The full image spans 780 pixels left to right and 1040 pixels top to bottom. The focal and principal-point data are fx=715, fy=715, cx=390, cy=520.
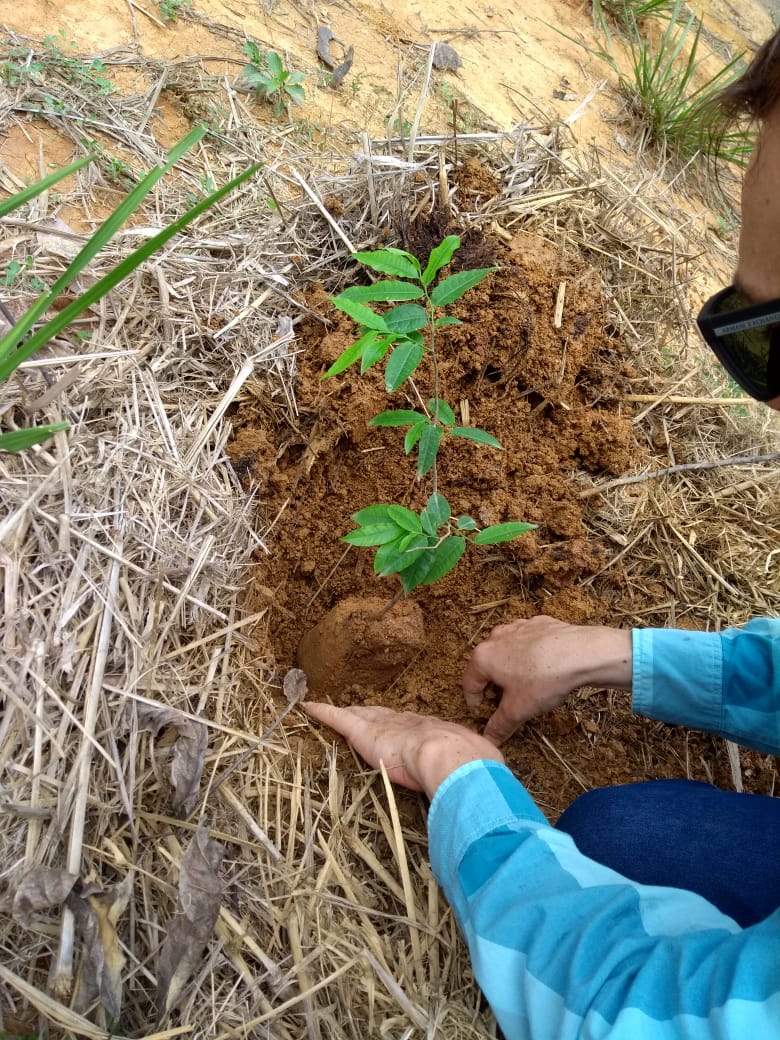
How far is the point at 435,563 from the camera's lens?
141 cm

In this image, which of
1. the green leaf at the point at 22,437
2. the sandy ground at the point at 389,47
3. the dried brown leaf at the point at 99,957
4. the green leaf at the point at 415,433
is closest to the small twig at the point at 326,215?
the sandy ground at the point at 389,47

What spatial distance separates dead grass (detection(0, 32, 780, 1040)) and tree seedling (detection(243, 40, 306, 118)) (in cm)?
20

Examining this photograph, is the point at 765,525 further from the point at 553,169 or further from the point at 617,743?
the point at 553,169

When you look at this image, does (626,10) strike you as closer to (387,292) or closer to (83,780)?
(387,292)

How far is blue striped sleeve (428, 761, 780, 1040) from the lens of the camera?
926mm

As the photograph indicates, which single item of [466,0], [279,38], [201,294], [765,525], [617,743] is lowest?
[617,743]

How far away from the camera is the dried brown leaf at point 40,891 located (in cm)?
111

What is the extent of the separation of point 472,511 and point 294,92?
1.54 metres

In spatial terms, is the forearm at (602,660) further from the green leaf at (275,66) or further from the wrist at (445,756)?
the green leaf at (275,66)

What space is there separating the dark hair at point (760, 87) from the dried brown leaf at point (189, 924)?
1.50 metres

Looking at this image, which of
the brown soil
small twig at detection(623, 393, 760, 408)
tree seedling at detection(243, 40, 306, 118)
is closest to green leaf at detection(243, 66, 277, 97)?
tree seedling at detection(243, 40, 306, 118)

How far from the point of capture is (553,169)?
7.33ft

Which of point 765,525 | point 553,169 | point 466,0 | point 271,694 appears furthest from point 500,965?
point 466,0

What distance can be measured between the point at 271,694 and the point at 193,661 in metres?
0.21
